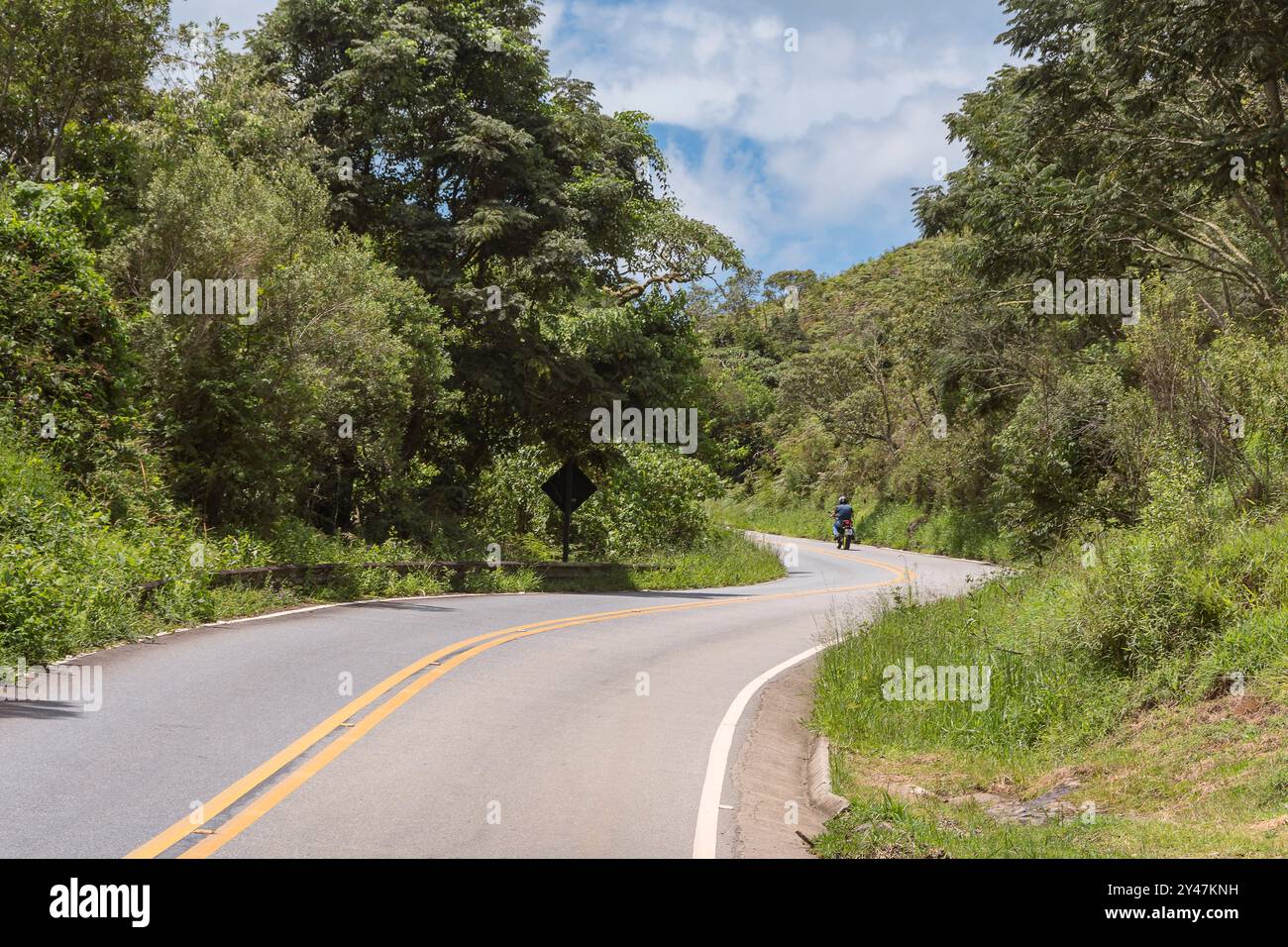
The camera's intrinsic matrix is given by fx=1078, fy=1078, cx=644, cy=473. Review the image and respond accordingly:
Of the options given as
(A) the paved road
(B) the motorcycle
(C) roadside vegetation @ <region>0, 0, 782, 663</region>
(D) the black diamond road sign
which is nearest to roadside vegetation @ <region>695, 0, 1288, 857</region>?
(A) the paved road

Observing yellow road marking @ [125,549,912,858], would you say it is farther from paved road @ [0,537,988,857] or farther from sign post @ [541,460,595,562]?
sign post @ [541,460,595,562]

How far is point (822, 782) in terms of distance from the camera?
8.65 metres

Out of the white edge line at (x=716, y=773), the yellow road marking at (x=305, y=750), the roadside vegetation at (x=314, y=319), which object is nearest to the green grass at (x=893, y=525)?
the roadside vegetation at (x=314, y=319)

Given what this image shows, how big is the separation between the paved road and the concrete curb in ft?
2.43

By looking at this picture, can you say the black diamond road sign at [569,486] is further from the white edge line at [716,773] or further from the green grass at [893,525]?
the white edge line at [716,773]

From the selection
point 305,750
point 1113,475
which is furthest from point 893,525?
point 305,750

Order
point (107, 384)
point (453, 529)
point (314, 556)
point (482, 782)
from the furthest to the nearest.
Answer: point (453, 529), point (314, 556), point (107, 384), point (482, 782)

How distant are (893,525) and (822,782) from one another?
40.8 m

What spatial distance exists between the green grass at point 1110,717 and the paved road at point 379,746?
1364mm

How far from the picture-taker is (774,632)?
1791 centimetres

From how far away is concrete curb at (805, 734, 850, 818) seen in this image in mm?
7945

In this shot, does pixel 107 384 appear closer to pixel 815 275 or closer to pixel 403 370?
pixel 403 370
